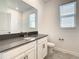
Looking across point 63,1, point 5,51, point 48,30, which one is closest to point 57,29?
point 48,30

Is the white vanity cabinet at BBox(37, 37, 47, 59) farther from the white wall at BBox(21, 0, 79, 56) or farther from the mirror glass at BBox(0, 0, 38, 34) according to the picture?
the white wall at BBox(21, 0, 79, 56)

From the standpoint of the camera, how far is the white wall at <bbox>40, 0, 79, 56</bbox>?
2.70 meters

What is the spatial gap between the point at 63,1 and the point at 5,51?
119 inches

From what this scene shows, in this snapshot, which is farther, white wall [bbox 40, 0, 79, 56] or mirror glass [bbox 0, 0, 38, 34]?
white wall [bbox 40, 0, 79, 56]

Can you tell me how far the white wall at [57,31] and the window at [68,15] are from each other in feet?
0.60

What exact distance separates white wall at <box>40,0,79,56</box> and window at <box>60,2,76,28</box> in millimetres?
183

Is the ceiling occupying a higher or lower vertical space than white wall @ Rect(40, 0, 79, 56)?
higher

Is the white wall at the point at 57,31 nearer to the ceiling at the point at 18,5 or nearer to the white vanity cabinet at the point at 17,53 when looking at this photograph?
the ceiling at the point at 18,5

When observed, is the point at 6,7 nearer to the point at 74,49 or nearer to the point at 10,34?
the point at 10,34

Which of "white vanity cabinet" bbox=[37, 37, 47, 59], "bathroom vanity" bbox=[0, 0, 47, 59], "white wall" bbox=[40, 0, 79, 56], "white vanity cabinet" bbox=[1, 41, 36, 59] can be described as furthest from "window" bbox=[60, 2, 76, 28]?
"white vanity cabinet" bbox=[1, 41, 36, 59]

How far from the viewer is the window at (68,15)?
2754 millimetres

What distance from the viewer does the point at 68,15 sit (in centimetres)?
291

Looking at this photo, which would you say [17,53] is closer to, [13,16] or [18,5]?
[13,16]

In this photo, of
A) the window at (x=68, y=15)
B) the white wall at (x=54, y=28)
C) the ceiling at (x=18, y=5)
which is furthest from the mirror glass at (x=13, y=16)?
the window at (x=68, y=15)
